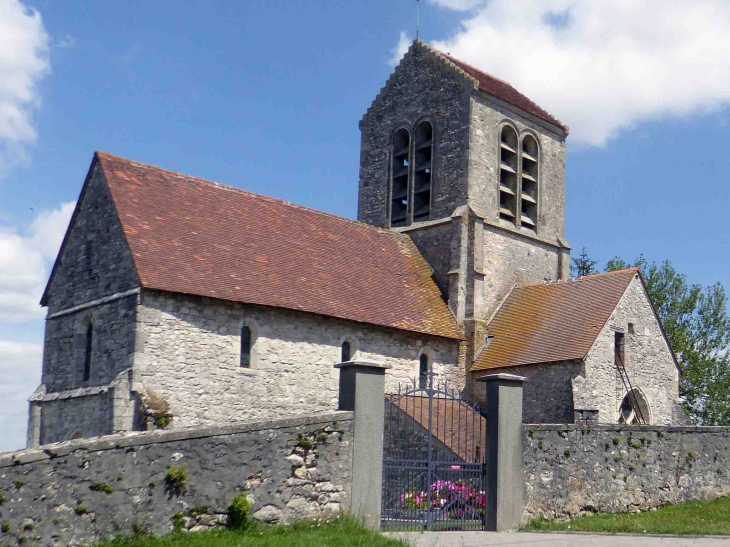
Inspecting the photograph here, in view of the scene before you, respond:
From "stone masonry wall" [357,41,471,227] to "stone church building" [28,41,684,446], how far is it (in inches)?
2.6

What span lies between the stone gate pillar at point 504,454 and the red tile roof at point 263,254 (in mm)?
6890

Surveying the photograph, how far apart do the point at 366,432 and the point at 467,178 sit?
48.5 feet

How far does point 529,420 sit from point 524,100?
12395mm

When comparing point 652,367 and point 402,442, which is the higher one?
point 652,367

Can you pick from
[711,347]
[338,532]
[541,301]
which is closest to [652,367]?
[541,301]

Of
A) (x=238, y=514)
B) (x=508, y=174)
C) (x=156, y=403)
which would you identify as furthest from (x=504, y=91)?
(x=238, y=514)

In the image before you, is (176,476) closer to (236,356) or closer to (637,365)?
(236,356)

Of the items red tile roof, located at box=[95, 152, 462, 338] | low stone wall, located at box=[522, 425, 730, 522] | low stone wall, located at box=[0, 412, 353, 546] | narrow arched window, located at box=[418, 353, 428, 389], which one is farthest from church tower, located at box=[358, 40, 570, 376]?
low stone wall, located at box=[0, 412, 353, 546]

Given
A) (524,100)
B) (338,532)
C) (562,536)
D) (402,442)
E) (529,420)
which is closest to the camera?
(338,532)

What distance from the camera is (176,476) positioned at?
1052cm

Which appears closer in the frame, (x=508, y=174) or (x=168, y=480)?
(x=168, y=480)

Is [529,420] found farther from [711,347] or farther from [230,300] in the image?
[711,347]

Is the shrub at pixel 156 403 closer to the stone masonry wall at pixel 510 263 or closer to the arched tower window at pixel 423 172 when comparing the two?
the stone masonry wall at pixel 510 263

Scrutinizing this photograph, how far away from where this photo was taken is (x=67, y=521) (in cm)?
971
